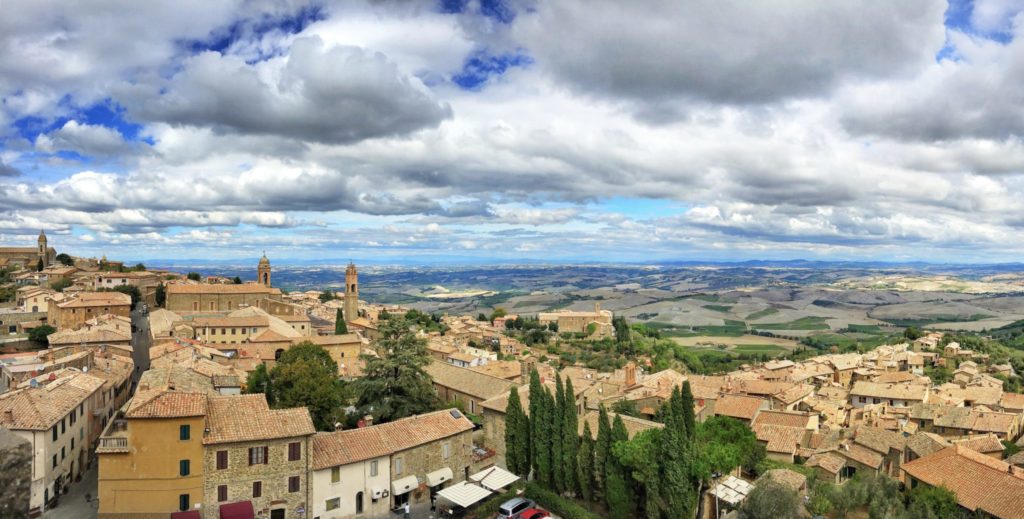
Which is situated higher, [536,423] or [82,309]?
[82,309]

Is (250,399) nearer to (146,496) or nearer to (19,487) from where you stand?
(146,496)

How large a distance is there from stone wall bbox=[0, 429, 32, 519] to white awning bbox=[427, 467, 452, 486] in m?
29.9

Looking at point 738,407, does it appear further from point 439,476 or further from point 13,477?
point 13,477

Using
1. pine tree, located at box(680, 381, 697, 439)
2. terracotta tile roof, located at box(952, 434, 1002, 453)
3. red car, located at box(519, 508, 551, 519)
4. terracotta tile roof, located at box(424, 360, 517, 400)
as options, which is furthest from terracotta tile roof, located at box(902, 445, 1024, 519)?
terracotta tile roof, located at box(424, 360, 517, 400)

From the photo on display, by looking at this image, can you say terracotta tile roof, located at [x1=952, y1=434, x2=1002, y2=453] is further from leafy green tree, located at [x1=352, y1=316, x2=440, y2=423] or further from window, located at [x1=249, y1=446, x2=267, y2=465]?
window, located at [x1=249, y1=446, x2=267, y2=465]

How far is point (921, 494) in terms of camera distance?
87.9ft

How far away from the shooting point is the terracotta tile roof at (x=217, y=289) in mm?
85938

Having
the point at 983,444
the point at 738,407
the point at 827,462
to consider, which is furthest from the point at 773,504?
the point at 983,444

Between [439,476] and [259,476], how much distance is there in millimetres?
9477

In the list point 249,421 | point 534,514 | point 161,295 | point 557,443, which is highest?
point 161,295

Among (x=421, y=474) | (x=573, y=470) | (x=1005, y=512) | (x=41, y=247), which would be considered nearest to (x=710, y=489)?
(x=573, y=470)

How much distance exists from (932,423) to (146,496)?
5430cm

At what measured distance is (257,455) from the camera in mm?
27672

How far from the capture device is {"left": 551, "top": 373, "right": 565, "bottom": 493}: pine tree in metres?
32.6
